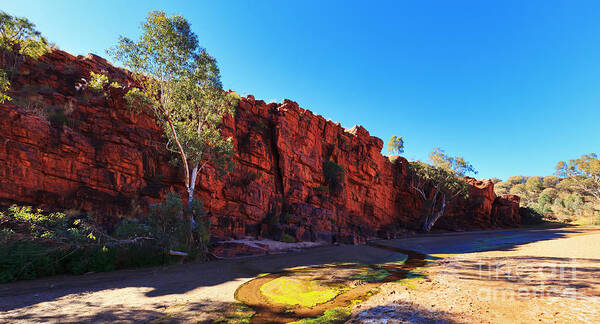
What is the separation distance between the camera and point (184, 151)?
59.2 feet

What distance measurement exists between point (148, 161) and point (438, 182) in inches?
2048

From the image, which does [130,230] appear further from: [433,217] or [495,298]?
[433,217]

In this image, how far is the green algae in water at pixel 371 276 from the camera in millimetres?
9164

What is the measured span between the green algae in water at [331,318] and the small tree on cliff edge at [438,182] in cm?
4689

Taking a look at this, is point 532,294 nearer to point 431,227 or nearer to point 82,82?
point 82,82

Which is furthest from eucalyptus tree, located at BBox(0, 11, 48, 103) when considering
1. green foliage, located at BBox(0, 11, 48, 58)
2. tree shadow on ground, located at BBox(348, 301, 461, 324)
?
tree shadow on ground, located at BBox(348, 301, 461, 324)

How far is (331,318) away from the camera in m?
5.45

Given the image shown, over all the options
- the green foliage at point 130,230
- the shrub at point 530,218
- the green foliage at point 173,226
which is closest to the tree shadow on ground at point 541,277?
the green foliage at point 173,226

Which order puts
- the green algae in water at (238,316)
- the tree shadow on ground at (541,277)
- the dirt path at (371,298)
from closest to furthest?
the dirt path at (371,298), the green algae in water at (238,316), the tree shadow on ground at (541,277)

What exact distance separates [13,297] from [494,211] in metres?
71.5

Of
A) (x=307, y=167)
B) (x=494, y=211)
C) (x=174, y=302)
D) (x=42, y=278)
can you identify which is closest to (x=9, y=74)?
(x=42, y=278)

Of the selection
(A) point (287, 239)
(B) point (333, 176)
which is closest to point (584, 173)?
(B) point (333, 176)

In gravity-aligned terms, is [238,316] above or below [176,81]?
below

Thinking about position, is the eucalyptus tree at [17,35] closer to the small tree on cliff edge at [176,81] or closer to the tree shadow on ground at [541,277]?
the small tree on cliff edge at [176,81]
